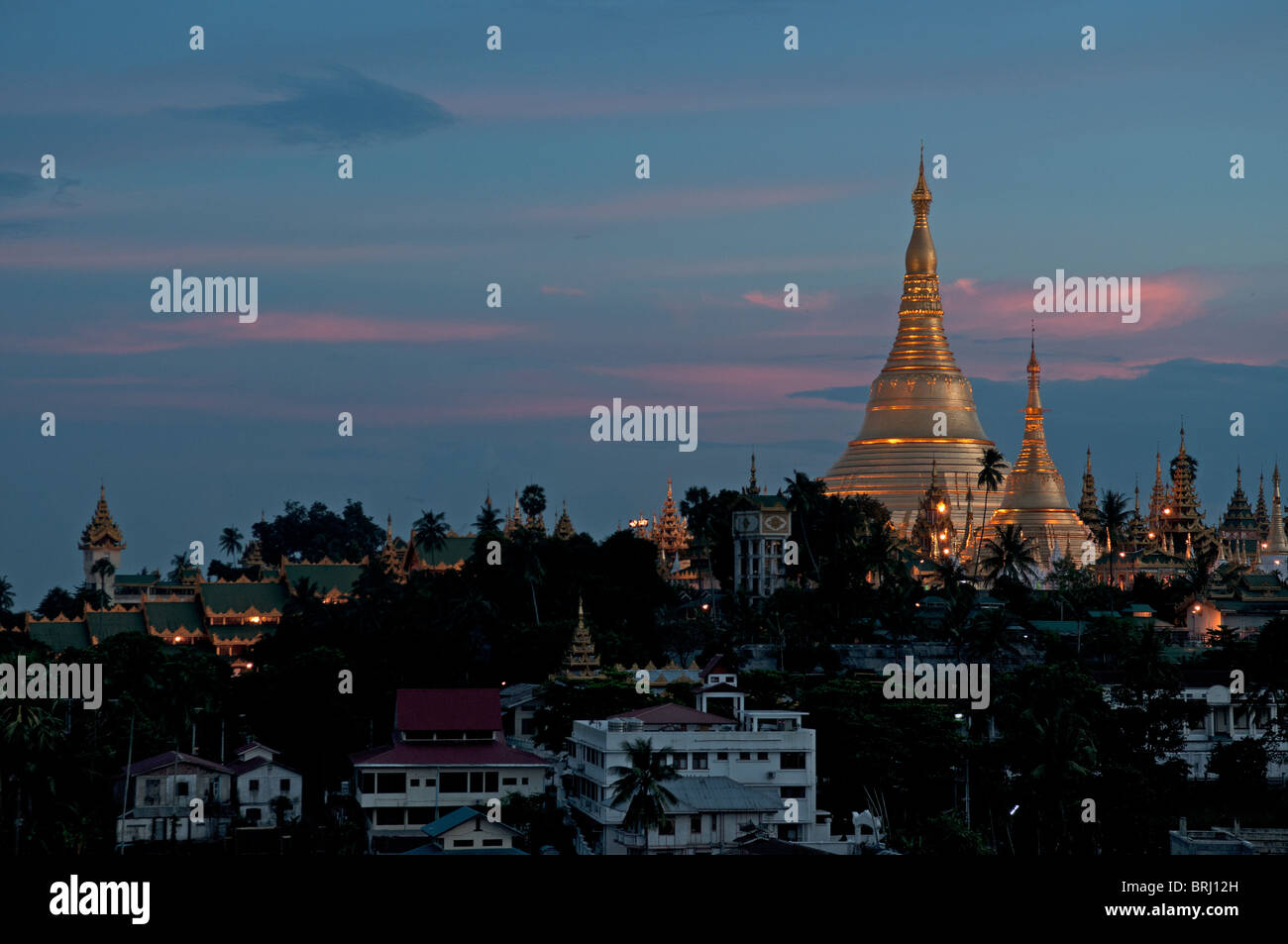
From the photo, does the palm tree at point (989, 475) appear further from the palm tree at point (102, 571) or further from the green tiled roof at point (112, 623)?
the palm tree at point (102, 571)

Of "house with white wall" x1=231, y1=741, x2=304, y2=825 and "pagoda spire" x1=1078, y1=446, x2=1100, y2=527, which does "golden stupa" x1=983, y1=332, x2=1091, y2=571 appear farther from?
"house with white wall" x1=231, y1=741, x2=304, y2=825

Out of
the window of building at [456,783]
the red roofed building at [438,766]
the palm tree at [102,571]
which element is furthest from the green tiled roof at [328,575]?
the window of building at [456,783]

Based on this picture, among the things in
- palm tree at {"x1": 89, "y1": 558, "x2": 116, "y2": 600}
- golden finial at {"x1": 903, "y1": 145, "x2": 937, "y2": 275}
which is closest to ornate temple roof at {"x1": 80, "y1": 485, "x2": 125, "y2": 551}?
palm tree at {"x1": 89, "y1": 558, "x2": 116, "y2": 600}

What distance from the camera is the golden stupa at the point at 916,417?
513ft

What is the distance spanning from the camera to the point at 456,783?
232 feet

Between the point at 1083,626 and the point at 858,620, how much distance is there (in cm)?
1110

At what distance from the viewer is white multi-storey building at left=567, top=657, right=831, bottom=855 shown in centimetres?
6272

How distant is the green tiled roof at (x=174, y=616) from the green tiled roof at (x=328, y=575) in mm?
7467

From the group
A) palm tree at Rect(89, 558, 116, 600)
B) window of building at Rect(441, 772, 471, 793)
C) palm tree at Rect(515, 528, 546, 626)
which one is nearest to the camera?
window of building at Rect(441, 772, 471, 793)

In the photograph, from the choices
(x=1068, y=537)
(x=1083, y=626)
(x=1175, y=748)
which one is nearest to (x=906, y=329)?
(x=1068, y=537)

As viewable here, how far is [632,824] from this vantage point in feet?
202

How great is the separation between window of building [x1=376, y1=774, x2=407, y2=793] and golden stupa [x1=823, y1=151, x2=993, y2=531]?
86.6 metres

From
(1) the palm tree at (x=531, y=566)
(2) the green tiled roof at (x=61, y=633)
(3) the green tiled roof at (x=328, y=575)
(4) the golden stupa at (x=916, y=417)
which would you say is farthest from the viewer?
(4) the golden stupa at (x=916, y=417)
